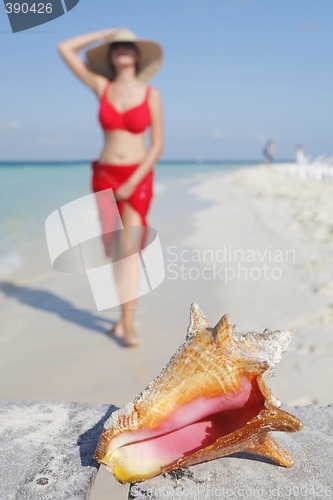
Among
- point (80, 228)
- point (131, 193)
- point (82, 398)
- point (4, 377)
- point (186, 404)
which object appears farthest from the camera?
point (80, 228)

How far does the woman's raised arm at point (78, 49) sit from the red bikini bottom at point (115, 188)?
0.53 metres

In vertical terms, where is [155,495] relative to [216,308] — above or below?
above

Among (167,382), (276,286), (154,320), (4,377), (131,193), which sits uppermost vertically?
(167,382)

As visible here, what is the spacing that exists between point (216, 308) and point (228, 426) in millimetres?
2397

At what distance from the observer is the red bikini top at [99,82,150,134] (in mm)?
2994

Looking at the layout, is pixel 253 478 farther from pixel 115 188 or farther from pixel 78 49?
pixel 78 49

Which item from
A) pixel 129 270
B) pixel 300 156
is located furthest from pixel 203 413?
pixel 300 156

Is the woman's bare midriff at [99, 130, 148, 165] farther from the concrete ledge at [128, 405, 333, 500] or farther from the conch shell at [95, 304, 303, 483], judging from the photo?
the concrete ledge at [128, 405, 333, 500]

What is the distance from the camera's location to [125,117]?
3.02m

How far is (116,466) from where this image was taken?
1.19 m

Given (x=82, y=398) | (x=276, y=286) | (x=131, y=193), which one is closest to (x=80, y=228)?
(x=276, y=286)

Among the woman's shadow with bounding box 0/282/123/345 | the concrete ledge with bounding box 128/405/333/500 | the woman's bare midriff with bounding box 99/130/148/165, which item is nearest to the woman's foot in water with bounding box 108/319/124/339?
the woman's shadow with bounding box 0/282/123/345

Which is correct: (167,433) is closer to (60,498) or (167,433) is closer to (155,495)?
(155,495)

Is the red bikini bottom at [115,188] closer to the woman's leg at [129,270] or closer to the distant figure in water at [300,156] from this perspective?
the woman's leg at [129,270]
